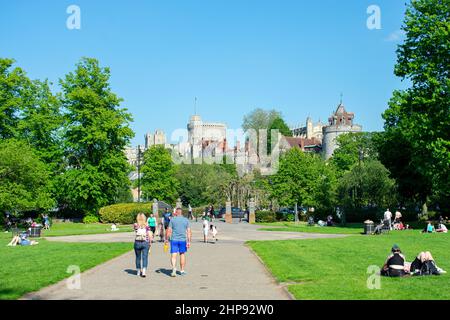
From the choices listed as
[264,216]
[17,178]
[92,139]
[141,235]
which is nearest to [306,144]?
[264,216]

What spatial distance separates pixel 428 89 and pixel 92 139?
32.8 meters

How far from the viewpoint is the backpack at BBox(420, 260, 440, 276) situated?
15.4 meters

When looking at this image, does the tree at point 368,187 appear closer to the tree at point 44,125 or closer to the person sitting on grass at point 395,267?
the tree at point 44,125

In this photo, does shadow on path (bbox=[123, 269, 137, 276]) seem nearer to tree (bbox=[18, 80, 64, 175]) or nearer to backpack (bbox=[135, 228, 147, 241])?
backpack (bbox=[135, 228, 147, 241])

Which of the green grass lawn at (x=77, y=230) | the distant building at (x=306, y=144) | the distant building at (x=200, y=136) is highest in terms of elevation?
the distant building at (x=200, y=136)

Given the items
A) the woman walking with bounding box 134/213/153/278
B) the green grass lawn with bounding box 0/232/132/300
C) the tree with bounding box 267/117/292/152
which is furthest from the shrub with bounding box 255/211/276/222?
the tree with bounding box 267/117/292/152

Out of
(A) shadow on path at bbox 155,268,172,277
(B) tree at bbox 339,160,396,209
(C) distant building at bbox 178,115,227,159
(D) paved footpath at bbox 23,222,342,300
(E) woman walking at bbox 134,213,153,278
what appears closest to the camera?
(D) paved footpath at bbox 23,222,342,300

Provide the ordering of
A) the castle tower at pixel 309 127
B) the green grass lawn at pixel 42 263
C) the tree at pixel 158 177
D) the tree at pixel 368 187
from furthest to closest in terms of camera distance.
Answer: the castle tower at pixel 309 127
the tree at pixel 158 177
the tree at pixel 368 187
the green grass lawn at pixel 42 263

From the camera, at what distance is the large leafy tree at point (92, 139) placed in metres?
56.2

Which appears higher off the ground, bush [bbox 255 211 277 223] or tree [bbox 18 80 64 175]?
tree [bbox 18 80 64 175]

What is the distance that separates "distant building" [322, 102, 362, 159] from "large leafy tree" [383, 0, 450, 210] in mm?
88463

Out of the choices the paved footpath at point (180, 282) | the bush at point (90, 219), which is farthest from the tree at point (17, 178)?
the paved footpath at point (180, 282)

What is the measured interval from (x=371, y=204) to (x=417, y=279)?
164 ft
